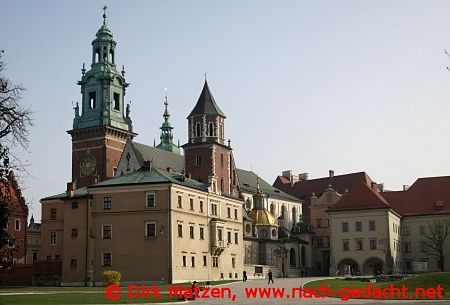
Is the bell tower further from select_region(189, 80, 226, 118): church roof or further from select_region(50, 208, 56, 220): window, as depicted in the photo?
select_region(50, 208, 56, 220): window

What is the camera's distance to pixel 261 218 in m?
104

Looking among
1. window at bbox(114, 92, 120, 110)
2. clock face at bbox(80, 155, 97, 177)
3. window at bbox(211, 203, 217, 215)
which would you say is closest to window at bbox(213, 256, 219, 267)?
window at bbox(211, 203, 217, 215)

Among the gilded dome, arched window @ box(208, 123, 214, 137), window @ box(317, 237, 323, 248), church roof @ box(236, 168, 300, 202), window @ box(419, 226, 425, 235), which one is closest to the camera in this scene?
arched window @ box(208, 123, 214, 137)

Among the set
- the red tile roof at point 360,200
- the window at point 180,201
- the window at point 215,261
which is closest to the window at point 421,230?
the red tile roof at point 360,200

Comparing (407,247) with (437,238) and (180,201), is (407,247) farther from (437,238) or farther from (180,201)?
(180,201)

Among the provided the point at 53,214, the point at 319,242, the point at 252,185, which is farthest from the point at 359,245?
the point at 53,214

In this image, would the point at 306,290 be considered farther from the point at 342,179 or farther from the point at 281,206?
the point at 342,179

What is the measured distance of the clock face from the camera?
10063 cm

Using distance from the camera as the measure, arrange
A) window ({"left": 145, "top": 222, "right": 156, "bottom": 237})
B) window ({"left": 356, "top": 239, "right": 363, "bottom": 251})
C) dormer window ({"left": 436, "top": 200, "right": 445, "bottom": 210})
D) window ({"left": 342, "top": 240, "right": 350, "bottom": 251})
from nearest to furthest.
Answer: window ({"left": 145, "top": 222, "right": 156, "bottom": 237}) < window ({"left": 356, "top": 239, "right": 363, "bottom": 251}) < window ({"left": 342, "top": 240, "right": 350, "bottom": 251}) < dormer window ({"left": 436, "top": 200, "right": 445, "bottom": 210})

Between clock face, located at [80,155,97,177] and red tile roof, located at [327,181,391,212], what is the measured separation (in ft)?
107

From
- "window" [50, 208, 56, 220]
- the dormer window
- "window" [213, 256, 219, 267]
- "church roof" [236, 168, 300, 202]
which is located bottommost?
"window" [213, 256, 219, 267]

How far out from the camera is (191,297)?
136 ft

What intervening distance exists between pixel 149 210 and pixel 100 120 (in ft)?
120

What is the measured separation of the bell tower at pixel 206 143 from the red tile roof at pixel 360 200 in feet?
51.2
